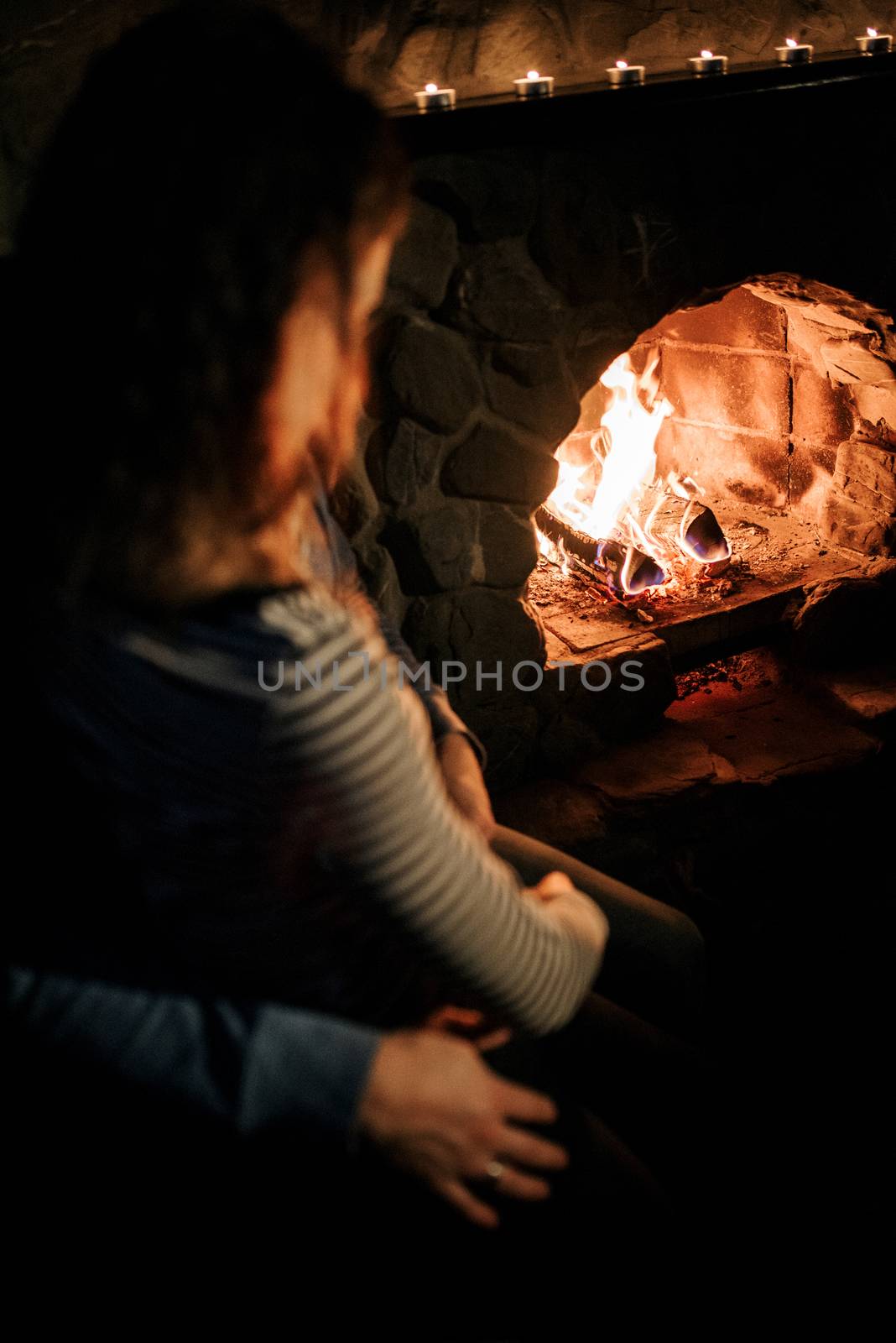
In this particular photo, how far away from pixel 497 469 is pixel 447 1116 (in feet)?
5.07

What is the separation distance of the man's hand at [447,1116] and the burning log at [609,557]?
74.9 inches

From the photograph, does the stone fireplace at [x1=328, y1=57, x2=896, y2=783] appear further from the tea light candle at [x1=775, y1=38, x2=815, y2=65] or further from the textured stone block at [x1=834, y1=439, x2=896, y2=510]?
the tea light candle at [x1=775, y1=38, x2=815, y2=65]

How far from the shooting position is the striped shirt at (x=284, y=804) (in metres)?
0.76

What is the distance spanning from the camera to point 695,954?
4.97ft

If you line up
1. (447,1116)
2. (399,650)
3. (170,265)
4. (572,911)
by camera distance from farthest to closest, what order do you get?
(399,650) < (572,911) < (447,1116) < (170,265)

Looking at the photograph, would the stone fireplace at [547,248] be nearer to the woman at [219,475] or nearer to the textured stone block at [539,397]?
the textured stone block at [539,397]

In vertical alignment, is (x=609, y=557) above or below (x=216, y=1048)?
above

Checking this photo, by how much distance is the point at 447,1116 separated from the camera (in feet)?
2.84

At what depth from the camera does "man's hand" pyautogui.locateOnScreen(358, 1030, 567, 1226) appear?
841 millimetres

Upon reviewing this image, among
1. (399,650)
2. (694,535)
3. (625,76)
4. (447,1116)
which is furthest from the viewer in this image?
(694,535)

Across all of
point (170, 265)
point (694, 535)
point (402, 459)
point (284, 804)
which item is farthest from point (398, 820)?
point (694, 535)

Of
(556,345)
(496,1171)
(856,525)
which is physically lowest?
(496,1171)

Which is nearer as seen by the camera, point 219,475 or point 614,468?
point 219,475

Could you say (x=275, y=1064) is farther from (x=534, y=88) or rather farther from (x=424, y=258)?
(x=534, y=88)
